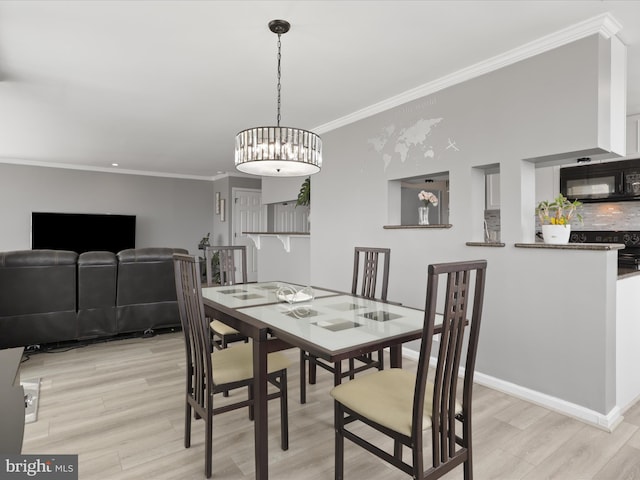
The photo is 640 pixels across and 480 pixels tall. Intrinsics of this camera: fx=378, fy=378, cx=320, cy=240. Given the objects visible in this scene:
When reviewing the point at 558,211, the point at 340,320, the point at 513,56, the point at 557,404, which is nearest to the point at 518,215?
the point at 558,211

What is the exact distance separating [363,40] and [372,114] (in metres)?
1.31

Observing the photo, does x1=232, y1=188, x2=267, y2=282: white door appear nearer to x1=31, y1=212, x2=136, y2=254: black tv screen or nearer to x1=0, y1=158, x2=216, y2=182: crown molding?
x1=0, y1=158, x2=216, y2=182: crown molding

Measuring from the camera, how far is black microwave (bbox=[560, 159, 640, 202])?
3.79m

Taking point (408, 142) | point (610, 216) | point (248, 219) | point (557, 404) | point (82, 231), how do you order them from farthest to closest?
point (248, 219)
point (82, 231)
point (610, 216)
point (408, 142)
point (557, 404)

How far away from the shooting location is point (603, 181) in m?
4.02

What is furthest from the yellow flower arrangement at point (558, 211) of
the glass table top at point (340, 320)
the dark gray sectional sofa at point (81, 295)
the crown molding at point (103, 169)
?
the crown molding at point (103, 169)

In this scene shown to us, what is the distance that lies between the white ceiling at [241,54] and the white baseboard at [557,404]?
238 centimetres

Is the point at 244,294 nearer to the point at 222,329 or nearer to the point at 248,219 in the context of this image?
the point at 222,329

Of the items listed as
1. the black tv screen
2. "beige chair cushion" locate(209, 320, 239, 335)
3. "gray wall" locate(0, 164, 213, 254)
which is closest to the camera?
"beige chair cushion" locate(209, 320, 239, 335)

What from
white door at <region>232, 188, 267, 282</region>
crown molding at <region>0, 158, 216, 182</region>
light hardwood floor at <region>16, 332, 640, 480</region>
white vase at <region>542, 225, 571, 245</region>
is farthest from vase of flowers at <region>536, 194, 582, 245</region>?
crown molding at <region>0, 158, 216, 182</region>

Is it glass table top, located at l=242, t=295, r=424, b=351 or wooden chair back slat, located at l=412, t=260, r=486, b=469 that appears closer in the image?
wooden chair back slat, located at l=412, t=260, r=486, b=469

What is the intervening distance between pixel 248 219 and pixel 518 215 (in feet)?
20.9

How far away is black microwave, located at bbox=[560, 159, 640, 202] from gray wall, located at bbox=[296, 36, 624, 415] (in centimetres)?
185

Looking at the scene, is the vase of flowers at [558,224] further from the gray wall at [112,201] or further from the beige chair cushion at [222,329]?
the gray wall at [112,201]
